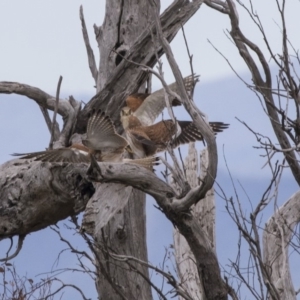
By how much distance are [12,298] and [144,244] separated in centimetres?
132

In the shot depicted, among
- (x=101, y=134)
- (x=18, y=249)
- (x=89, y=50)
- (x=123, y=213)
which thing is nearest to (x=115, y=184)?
(x=101, y=134)

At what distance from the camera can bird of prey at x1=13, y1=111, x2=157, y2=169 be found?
505cm

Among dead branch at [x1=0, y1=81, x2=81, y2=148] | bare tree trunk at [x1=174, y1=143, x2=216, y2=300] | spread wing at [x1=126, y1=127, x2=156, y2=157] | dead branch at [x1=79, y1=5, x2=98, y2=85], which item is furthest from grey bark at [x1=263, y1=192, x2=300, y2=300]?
dead branch at [x1=79, y1=5, x2=98, y2=85]

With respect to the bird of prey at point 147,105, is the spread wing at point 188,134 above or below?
below

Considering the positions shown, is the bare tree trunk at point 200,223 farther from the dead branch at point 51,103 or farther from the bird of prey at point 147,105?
the dead branch at point 51,103

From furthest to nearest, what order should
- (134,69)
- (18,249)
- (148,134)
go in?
(134,69) → (148,134) → (18,249)

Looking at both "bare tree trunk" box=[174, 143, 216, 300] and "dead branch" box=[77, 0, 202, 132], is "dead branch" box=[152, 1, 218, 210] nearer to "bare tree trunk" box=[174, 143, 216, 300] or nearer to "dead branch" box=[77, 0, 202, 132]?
"dead branch" box=[77, 0, 202, 132]

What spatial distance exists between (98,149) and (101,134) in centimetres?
15

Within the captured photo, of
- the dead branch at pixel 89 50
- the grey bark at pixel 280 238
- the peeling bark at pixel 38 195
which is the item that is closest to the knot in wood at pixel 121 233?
the peeling bark at pixel 38 195

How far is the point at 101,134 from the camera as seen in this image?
514 cm

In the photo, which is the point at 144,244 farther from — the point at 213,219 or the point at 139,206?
the point at 213,219

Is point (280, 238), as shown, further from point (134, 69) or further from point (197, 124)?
point (134, 69)

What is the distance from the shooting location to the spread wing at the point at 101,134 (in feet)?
16.5

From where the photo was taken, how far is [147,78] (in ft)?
23.5
